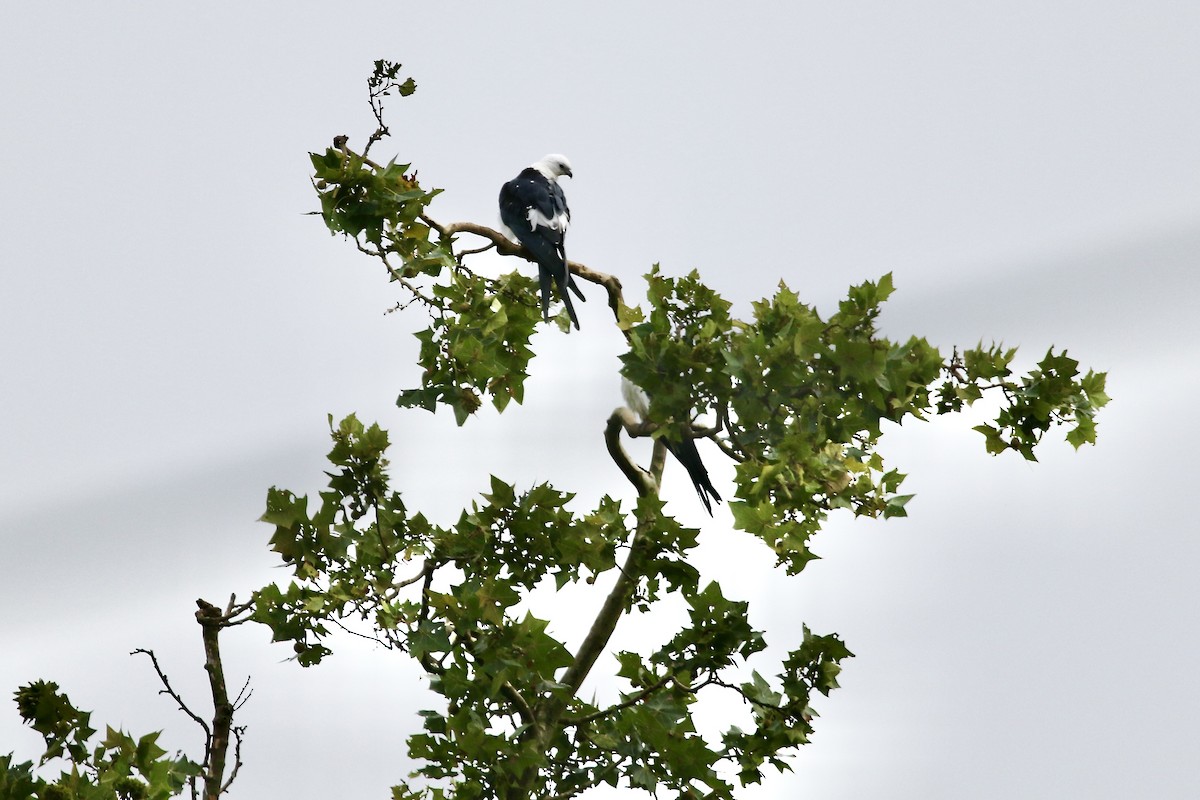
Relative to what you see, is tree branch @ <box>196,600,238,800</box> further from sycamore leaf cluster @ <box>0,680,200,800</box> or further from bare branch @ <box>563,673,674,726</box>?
bare branch @ <box>563,673,674,726</box>

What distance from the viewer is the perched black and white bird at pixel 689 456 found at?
132 inches

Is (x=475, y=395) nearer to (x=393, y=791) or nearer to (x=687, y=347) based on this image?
(x=687, y=347)

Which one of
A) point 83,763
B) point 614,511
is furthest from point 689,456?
point 83,763

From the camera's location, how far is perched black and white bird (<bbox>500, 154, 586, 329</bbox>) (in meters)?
3.48

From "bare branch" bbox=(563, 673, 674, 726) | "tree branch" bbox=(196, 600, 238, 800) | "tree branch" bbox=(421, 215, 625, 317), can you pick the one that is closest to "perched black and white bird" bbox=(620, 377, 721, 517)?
"tree branch" bbox=(421, 215, 625, 317)

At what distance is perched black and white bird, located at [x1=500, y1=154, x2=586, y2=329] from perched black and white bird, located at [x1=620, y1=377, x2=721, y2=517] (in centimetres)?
28

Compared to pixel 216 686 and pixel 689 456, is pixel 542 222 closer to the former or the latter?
pixel 689 456

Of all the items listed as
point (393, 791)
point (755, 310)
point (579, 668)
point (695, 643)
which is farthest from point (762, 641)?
point (393, 791)

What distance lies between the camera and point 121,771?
2.81 meters

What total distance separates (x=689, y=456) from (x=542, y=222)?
0.91 meters

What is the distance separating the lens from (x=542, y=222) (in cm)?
365

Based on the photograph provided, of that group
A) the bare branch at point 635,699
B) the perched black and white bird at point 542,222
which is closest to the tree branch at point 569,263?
the perched black and white bird at point 542,222

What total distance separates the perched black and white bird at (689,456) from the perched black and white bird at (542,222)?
0.28m

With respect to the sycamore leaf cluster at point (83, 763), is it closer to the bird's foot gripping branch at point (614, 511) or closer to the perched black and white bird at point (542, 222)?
the bird's foot gripping branch at point (614, 511)
